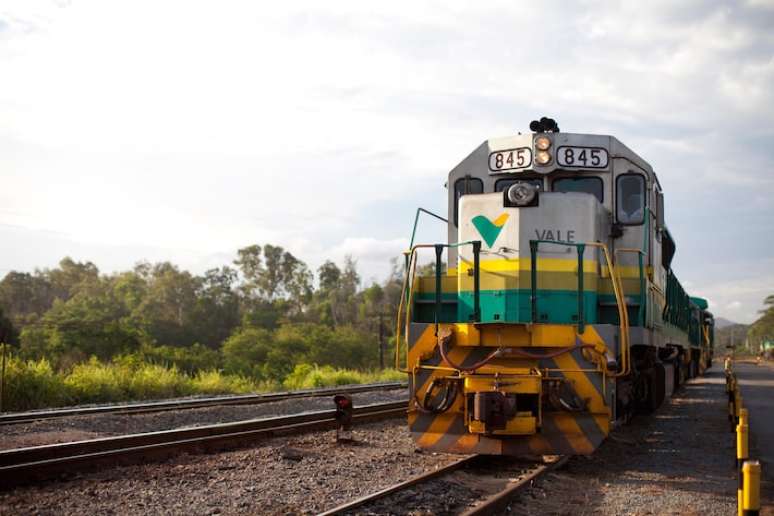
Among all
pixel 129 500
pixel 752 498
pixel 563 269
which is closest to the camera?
pixel 752 498

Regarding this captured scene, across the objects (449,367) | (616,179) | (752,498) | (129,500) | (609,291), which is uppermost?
(616,179)

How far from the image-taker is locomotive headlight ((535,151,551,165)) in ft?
27.0

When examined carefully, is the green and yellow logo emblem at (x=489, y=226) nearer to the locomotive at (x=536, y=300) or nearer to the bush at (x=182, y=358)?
the locomotive at (x=536, y=300)

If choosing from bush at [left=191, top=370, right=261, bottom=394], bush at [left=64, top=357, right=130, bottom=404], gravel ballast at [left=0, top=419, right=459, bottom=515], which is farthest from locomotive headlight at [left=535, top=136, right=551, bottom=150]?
bush at [left=191, top=370, right=261, bottom=394]

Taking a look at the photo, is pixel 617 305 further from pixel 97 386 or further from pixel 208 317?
pixel 208 317

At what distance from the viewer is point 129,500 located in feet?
18.8

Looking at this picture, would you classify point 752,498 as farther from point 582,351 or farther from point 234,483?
point 234,483

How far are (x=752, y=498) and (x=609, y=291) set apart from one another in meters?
4.29

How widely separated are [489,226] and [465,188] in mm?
995

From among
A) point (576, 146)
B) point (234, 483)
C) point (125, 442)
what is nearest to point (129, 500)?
point (234, 483)

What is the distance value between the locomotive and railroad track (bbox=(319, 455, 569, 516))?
264 millimetres

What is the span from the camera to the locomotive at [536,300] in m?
6.94

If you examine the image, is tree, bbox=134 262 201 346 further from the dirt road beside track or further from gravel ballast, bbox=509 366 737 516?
gravel ballast, bbox=509 366 737 516

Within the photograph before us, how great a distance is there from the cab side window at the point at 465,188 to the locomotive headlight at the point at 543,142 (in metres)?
0.79
